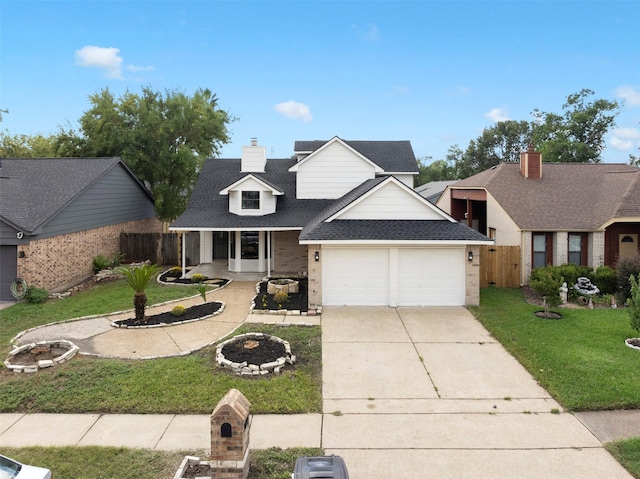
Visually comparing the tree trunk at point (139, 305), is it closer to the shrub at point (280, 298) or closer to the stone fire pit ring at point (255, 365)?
the stone fire pit ring at point (255, 365)

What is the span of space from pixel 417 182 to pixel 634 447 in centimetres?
5614

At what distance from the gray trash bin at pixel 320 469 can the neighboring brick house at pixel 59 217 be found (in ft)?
49.3

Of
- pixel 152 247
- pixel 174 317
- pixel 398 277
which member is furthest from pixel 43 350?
pixel 152 247

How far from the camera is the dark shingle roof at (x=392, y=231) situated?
14344mm

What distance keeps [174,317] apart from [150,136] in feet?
63.1

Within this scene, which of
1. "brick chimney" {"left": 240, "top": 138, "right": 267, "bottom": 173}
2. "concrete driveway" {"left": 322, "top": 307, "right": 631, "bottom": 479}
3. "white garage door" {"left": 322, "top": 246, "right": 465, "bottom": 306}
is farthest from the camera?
"brick chimney" {"left": 240, "top": 138, "right": 267, "bottom": 173}

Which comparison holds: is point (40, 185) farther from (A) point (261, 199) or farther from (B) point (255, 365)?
(B) point (255, 365)

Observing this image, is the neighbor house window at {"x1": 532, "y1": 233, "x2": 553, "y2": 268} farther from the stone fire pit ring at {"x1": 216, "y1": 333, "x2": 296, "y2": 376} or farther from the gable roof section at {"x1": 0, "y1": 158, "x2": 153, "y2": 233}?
the gable roof section at {"x1": 0, "y1": 158, "x2": 153, "y2": 233}

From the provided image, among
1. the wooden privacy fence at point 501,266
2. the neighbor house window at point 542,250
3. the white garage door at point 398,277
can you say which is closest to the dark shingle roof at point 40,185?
the white garage door at point 398,277

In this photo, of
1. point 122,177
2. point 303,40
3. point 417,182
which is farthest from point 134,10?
point 417,182

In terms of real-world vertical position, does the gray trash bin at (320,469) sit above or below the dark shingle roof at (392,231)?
below

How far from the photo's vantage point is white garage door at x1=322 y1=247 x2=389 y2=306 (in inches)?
581

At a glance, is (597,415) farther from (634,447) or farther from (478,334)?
(478,334)

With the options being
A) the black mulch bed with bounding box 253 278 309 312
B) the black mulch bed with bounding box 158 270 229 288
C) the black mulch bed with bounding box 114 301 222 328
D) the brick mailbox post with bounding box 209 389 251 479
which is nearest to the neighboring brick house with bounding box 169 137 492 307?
the black mulch bed with bounding box 253 278 309 312
